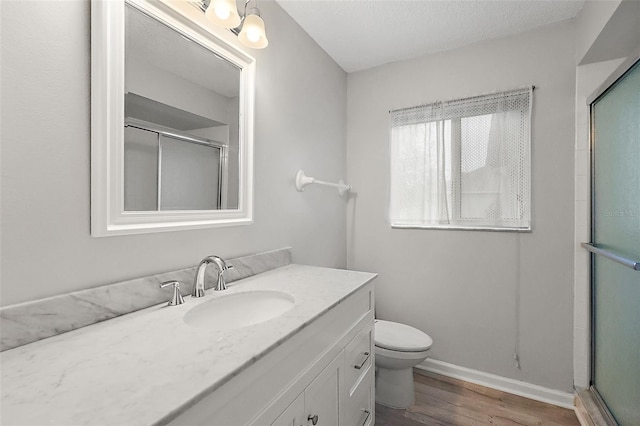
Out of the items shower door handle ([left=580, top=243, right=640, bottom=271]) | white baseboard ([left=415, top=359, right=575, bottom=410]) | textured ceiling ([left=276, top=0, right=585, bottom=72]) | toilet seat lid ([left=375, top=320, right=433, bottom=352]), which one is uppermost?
textured ceiling ([left=276, top=0, right=585, bottom=72])

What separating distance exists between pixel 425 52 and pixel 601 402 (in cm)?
241

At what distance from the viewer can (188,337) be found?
0.75 metres

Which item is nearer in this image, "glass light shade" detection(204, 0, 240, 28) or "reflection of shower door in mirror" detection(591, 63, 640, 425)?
"glass light shade" detection(204, 0, 240, 28)

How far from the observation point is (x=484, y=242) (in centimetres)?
198

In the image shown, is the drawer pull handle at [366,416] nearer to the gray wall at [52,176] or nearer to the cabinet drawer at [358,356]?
the cabinet drawer at [358,356]

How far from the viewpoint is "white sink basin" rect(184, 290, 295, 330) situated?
105 centimetres

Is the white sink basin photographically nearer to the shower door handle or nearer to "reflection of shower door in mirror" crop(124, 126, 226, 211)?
"reflection of shower door in mirror" crop(124, 126, 226, 211)

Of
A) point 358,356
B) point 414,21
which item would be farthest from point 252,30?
point 358,356

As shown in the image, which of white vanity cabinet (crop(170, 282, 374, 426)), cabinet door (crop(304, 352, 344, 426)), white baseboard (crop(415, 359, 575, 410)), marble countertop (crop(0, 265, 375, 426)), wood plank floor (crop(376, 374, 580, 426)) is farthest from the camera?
white baseboard (crop(415, 359, 575, 410))

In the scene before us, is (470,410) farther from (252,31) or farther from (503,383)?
(252,31)

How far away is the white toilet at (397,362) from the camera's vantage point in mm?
1657

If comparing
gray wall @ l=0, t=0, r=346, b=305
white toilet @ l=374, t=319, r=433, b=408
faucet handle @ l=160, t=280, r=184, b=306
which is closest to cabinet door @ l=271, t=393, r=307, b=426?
faucet handle @ l=160, t=280, r=184, b=306

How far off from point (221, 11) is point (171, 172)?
0.65m

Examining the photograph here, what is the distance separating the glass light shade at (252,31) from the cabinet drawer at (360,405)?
5.14ft
